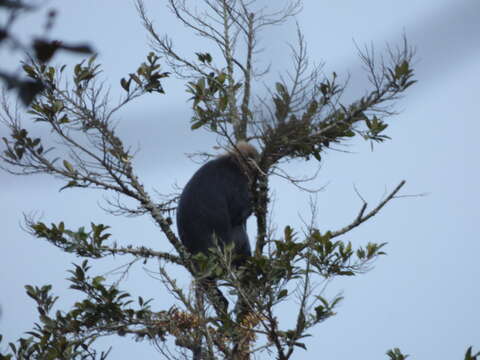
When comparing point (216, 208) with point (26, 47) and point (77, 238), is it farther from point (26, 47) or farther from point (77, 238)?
point (26, 47)

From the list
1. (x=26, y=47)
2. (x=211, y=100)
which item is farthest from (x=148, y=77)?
(x=26, y=47)

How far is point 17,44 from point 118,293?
3.39 m

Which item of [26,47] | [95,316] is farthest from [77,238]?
[26,47]

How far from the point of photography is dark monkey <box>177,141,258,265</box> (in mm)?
5004

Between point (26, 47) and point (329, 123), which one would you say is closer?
point (26, 47)

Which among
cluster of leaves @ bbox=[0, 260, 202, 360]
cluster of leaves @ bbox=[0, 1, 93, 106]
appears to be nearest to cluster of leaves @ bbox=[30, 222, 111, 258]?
cluster of leaves @ bbox=[0, 260, 202, 360]

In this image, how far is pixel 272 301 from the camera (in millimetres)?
3371

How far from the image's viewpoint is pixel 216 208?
509cm

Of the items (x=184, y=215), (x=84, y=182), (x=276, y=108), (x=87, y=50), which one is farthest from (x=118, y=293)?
(x=87, y=50)

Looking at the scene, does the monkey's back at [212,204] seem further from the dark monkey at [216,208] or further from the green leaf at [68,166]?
the green leaf at [68,166]

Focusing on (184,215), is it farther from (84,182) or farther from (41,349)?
(41,349)

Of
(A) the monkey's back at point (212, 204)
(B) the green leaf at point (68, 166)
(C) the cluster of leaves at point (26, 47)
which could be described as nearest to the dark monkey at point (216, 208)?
(A) the monkey's back at point (212, 204)

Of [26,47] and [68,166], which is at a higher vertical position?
[68,166]

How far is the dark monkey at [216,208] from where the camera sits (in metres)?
5.00
